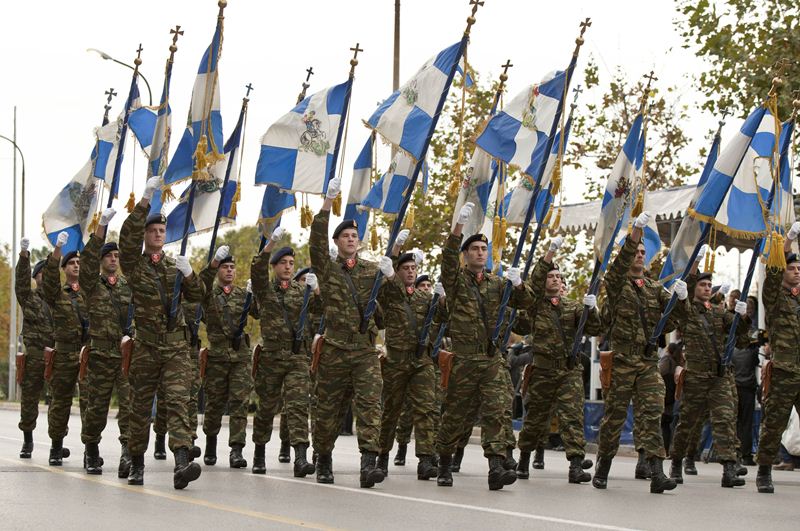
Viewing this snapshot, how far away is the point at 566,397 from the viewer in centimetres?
1313

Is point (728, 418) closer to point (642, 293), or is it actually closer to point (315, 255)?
point (642, 293)

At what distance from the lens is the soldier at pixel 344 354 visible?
36.4 ft

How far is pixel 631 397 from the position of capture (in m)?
12.2

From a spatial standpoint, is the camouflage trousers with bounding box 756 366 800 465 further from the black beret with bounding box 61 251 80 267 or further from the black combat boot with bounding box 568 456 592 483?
the black beret with bounding box 61 251 80 267

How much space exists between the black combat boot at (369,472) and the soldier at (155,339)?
136 cm

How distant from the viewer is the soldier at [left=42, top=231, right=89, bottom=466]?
13.0m

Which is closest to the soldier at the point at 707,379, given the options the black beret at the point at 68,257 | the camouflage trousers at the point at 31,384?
the black beret at the point at 68,257

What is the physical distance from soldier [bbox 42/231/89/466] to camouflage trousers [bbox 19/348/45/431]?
88cm

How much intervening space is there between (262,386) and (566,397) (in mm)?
2845

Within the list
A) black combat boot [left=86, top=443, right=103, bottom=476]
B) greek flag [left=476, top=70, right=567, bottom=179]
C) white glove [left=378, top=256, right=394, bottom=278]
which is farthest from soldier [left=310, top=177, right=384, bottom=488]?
greek flag [left=476, top=70, right=567, bottom=179]

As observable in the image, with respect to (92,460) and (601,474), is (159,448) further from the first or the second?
(601,474)

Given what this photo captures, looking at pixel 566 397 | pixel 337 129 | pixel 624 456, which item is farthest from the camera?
pixel 624 456

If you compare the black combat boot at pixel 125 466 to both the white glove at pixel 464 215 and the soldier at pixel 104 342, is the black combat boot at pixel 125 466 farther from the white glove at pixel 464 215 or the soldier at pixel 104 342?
the white glove at pixel 464 215

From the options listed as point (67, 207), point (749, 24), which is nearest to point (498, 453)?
point (67, 207)
